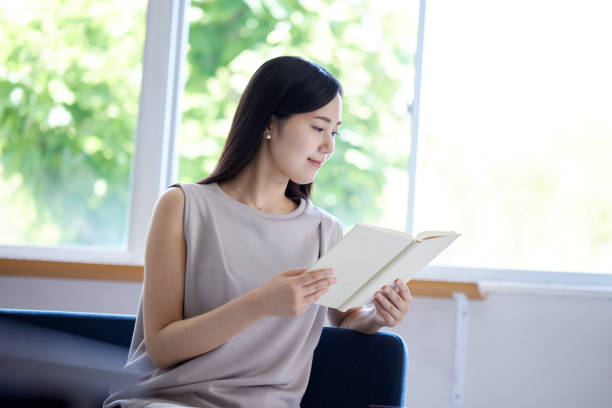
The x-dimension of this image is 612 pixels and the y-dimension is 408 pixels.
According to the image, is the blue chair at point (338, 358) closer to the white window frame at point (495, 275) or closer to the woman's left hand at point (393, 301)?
the woman's left hand at point (393, 301)

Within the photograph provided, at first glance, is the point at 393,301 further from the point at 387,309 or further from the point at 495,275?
the point at 495,275

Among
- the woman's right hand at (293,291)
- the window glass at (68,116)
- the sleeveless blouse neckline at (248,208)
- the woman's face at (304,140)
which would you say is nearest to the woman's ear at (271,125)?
the woman's face at (304,140)

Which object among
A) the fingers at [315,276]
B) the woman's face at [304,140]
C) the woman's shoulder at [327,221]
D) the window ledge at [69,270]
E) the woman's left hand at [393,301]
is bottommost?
the window ledge at [69,270]

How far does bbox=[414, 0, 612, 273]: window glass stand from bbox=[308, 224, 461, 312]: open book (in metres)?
1.21

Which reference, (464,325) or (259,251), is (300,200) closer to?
(259,251)

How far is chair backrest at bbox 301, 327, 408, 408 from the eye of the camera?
1480 millimetres

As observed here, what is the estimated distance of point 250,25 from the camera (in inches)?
100

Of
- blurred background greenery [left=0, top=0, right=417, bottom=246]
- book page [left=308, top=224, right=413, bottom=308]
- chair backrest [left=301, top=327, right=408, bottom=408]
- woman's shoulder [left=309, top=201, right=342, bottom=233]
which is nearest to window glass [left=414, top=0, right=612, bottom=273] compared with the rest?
blurred background greenery [left=0, top=0, right=417, bottom=246]

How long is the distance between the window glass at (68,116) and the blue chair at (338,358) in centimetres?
104

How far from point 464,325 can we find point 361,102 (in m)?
0.94

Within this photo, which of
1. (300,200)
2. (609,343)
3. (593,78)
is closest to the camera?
(300,200)

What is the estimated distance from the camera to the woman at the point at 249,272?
1254 mm

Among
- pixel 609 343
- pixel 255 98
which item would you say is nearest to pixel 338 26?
pixel 255 98

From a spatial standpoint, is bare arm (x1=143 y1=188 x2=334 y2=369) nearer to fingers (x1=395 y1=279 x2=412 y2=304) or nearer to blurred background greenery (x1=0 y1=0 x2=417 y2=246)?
fingers (x1=395 y1=279 x2=412 y2=304)
